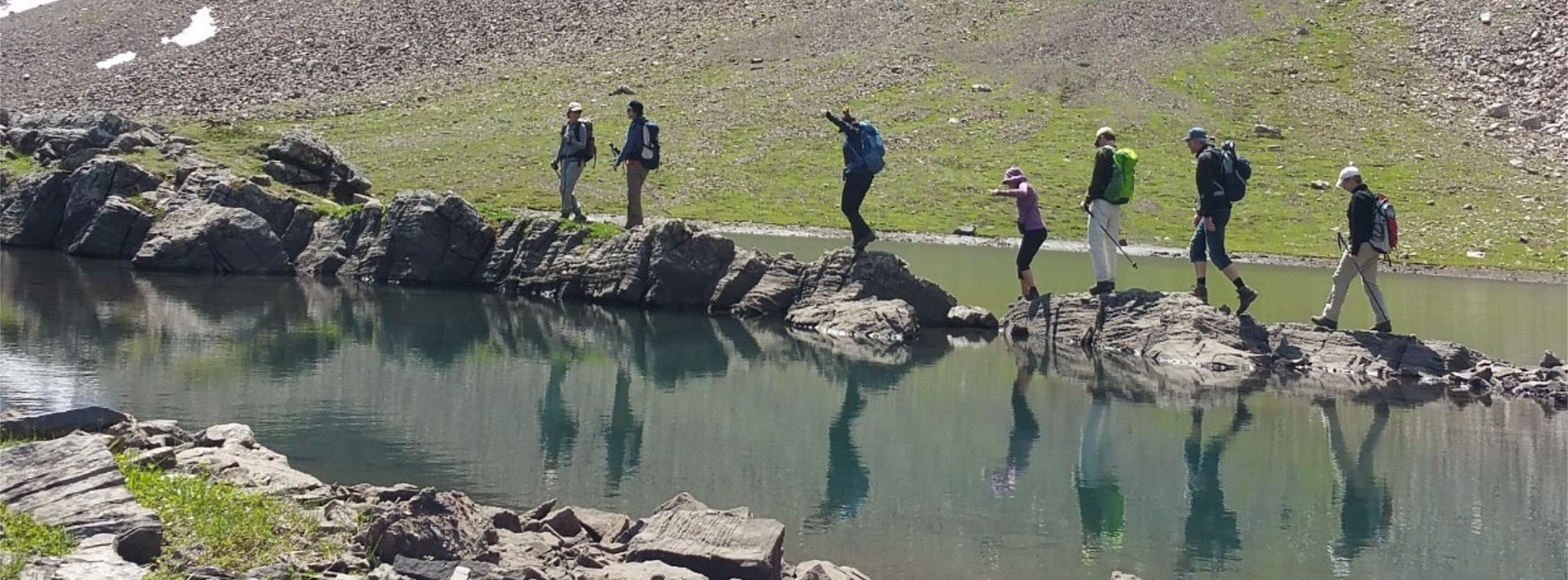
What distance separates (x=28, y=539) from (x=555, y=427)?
9.65 m

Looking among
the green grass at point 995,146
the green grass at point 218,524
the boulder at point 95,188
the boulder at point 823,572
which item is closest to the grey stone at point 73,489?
the green grass at point 218,524

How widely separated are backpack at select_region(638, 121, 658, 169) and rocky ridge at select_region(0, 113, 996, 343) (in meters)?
1.38

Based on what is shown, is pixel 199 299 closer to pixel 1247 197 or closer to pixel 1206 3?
pixel 1247 197

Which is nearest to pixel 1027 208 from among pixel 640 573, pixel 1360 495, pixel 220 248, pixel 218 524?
pixel 1360 495

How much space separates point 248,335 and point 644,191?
42.2 m

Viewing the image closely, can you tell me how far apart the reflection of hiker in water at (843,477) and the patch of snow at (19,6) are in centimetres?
12512

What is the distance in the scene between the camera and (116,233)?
4131 cm

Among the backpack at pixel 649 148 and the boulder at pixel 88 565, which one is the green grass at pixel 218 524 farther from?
the backpack at pixel 649 148

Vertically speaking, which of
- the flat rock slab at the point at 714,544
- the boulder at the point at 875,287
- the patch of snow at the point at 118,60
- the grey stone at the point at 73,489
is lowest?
the flat rock slab at the point at 714,544

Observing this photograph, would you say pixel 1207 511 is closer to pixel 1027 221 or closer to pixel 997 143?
pixel 1027 221

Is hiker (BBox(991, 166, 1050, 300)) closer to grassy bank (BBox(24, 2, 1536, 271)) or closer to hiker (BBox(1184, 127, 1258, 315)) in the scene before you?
hiker (BBox(1184, 127, 1258, 315))

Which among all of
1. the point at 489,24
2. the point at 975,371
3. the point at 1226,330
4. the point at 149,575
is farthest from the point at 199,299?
the point at 489,24

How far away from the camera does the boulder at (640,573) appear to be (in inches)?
502

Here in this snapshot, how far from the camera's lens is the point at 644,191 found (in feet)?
229
